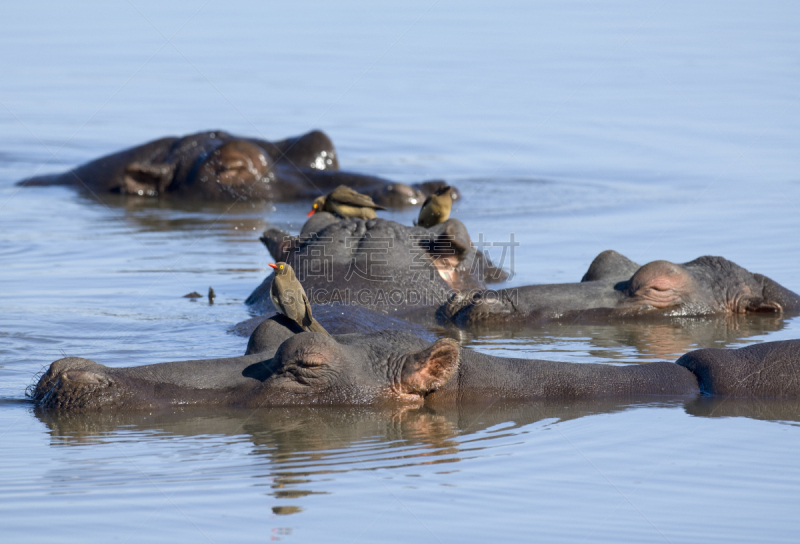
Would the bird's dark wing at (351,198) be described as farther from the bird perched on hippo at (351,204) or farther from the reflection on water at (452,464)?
the reflection on water at (452,464)

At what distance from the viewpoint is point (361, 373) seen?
6.28 m

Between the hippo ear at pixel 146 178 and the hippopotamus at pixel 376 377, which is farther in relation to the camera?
the hippo ear at pixel 146 178

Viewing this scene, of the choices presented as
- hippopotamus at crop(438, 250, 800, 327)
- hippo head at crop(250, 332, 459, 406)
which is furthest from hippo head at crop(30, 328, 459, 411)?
hippopotamus at crop(438, 250, 800, 327)

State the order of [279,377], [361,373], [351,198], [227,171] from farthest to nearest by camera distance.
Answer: [227,171], [351,198], [361,373], [279,377]

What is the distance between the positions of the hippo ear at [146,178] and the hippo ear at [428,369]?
10916 mm

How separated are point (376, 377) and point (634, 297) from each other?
407 cm

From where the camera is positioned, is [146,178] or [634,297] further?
[146,178]

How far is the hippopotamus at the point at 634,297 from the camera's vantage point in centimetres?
955

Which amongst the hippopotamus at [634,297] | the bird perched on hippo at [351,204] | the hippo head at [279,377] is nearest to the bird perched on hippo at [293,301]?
the hippo head at [279,377]

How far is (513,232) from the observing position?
13867 mm

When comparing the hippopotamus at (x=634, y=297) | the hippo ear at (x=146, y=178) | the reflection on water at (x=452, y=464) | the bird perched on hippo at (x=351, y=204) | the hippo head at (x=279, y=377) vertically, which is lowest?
the reflection on water at (x=452, y=464)

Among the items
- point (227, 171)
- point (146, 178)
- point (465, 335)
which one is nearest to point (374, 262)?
point (465, 335)

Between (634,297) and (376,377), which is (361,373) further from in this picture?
(634,297)

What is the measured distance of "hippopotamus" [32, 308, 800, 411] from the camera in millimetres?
6055
